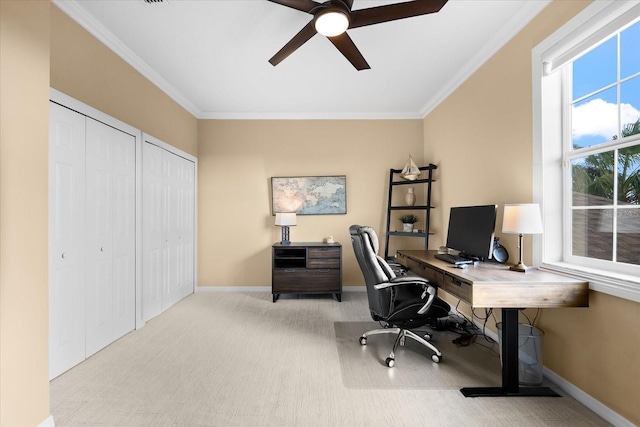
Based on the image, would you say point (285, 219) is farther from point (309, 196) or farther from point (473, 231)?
point (473, 231)

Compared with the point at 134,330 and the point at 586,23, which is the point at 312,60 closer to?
the point at 586,23

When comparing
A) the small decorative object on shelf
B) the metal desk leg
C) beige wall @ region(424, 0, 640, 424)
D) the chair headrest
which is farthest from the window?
the small decorative object on shelf

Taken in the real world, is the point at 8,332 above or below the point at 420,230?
below

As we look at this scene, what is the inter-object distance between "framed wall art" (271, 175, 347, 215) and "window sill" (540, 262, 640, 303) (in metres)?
3.29

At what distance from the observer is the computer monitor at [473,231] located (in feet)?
8.87

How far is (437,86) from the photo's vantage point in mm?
4250

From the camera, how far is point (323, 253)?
476 cm

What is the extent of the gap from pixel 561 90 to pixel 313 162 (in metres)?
3.41

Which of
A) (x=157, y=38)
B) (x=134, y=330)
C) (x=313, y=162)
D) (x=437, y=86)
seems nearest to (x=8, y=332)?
(x=134, y=330)

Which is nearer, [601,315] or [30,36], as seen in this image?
[30,36]

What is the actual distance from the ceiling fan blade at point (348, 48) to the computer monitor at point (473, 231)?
1.65m

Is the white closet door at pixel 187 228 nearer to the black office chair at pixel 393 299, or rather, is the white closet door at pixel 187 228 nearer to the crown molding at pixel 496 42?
the black office chair at pixel 393 299

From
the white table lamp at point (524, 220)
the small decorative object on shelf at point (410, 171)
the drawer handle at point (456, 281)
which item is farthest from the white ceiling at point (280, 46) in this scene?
the drawer handle at point (456, 281)

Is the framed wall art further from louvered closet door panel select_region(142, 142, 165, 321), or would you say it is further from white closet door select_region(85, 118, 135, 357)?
white closet door select_region(85, 118, 135, 357)
